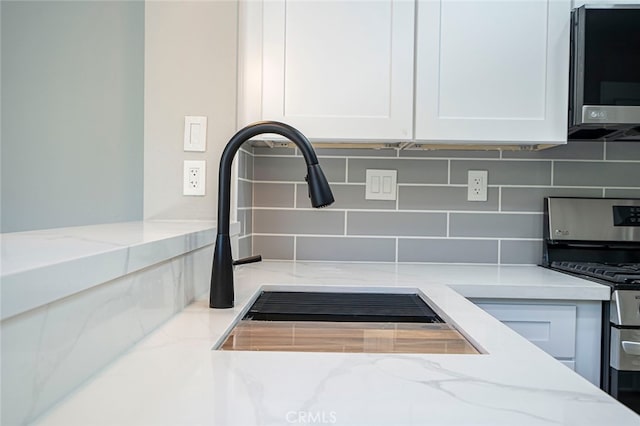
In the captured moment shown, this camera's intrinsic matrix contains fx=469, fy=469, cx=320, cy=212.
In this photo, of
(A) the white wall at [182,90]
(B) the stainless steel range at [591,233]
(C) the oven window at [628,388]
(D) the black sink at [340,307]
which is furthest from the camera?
(B) the stainless steel range at [591,233]

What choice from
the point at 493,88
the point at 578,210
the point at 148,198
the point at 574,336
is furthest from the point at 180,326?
the point at 578,210

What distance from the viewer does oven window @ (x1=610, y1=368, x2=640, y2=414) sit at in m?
1.29

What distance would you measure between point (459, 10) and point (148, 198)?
1.17m

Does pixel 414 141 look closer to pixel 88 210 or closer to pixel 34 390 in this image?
pixel 88 210

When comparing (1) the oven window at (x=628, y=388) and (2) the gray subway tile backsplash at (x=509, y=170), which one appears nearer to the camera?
(1) the oven window at (x=628, y=388)

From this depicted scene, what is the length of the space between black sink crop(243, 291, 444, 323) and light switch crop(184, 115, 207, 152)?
1.63 feet

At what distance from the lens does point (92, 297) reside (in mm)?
595

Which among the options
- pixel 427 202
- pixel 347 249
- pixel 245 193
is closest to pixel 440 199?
pixel 427 202

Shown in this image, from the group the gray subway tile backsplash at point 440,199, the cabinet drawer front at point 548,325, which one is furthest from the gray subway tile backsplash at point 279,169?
Result: the cabinet drawer front at point 548,325

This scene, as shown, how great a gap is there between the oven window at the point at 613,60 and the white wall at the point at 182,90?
44.6 inches

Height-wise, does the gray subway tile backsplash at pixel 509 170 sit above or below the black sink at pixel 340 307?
above

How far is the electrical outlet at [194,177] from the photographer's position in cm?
143

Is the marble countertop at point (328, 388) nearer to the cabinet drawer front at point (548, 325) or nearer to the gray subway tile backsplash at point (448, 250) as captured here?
the cabinet drawer front at point (548, 325)

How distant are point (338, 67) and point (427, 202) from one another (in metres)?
0.64
